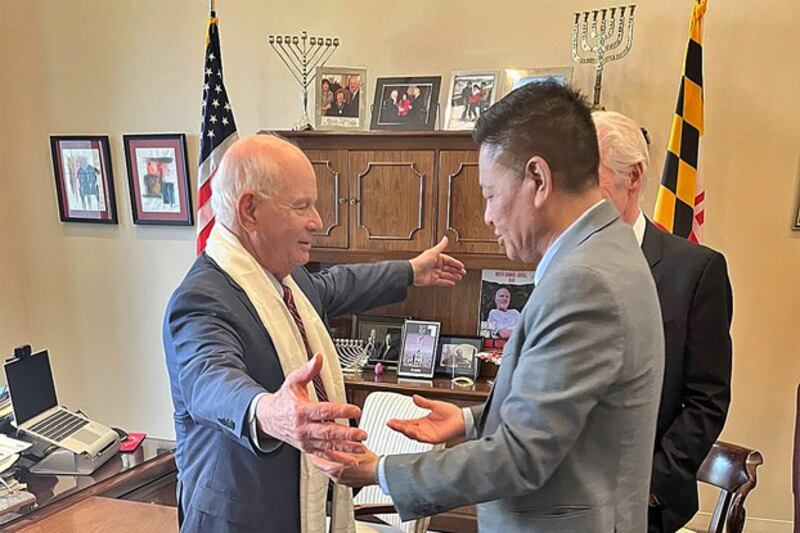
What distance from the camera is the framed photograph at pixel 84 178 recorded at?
3.60m

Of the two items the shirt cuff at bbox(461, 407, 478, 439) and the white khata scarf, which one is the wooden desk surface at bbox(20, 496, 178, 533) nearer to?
the white khata scarf

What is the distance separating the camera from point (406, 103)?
297cm

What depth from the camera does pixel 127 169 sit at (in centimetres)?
356

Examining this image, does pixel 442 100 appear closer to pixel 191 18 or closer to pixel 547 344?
pixel 191 18

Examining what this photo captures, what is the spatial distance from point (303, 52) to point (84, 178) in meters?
1.61

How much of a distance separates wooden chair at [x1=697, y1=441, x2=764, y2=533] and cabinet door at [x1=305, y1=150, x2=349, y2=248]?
177cm

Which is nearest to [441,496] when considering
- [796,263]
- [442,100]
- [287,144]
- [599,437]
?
[599,437]

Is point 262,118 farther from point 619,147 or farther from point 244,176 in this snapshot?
point 619,147

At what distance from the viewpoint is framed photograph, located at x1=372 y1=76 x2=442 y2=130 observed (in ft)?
9.60

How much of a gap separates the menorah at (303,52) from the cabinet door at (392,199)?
1.79 feet

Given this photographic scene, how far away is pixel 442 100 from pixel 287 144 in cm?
181

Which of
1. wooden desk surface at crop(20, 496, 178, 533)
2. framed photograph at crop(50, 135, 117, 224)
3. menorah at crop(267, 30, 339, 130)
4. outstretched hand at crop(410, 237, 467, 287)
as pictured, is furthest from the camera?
framed photograph at crop(50, 135, 117, 224)

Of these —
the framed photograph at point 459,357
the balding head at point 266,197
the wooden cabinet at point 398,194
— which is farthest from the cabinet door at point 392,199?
the balding head at point 266,197

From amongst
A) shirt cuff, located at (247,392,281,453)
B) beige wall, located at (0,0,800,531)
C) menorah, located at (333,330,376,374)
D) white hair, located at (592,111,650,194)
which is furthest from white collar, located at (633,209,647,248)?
menorah, located at (333,330,376,374)
